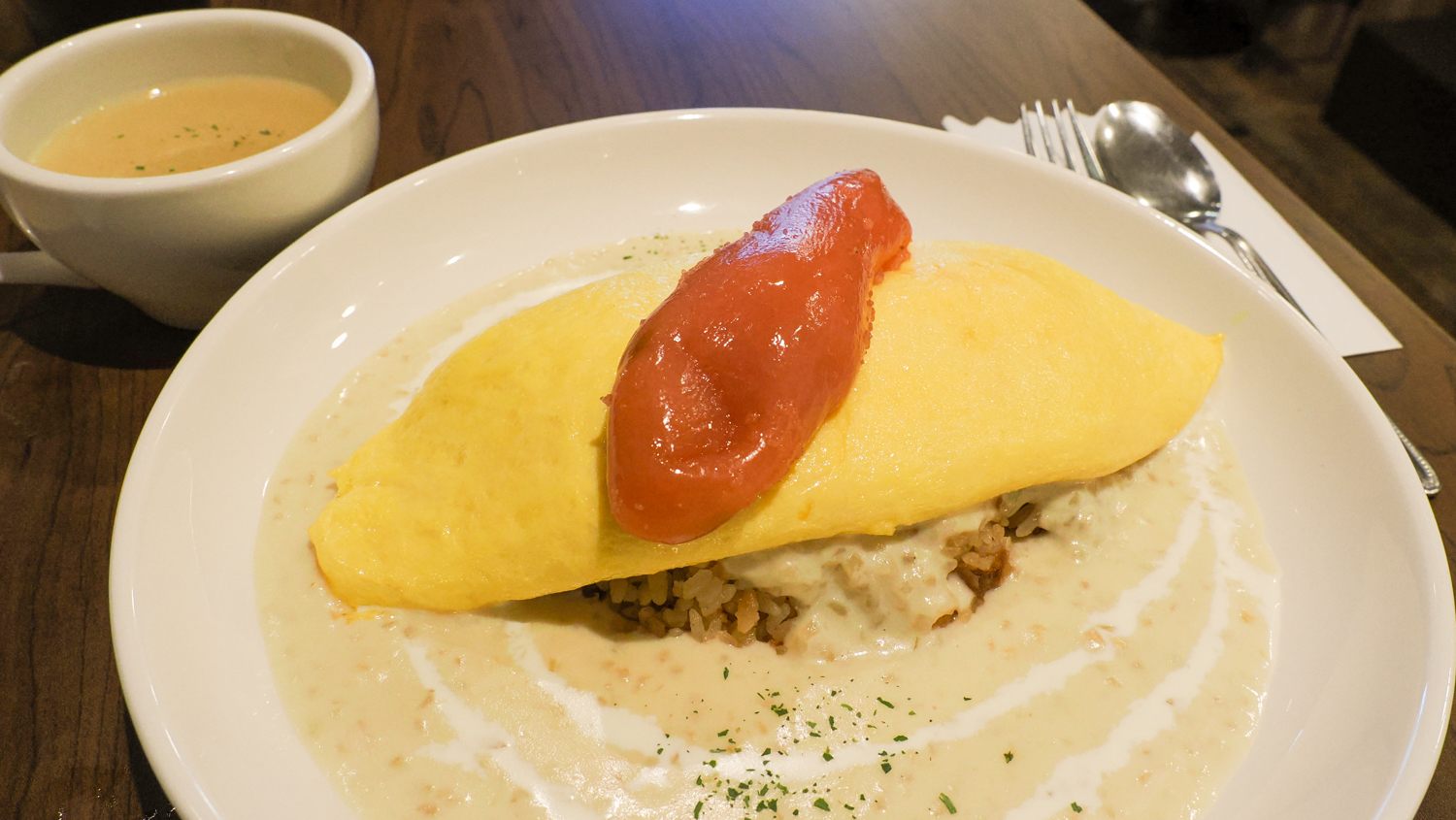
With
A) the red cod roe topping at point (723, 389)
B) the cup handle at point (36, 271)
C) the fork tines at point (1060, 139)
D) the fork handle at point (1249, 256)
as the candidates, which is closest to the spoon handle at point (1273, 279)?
the fork handle at point (1249, 256)

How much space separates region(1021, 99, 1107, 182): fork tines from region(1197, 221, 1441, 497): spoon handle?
35cm

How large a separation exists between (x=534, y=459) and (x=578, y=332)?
0.89 ft

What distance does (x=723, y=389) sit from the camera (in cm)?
147

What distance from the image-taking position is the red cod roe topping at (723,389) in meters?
1.43

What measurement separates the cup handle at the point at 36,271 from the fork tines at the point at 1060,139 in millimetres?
2444

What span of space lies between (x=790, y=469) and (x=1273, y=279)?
1.56 meters

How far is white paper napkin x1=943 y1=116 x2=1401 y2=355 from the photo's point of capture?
227 centimetres

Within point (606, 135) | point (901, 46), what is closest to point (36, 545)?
point (606, 135)

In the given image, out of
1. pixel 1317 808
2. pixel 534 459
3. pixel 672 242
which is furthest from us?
pixel 672 242

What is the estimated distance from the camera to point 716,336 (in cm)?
147

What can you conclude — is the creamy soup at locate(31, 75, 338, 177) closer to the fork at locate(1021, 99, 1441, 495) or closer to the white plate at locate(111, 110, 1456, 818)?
the white plate at locate(111, 110, 1456, 818)

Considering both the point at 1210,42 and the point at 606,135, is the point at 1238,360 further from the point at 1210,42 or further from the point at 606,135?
the point at 1210,42

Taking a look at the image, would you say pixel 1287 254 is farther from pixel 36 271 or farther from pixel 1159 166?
pixel 36 271

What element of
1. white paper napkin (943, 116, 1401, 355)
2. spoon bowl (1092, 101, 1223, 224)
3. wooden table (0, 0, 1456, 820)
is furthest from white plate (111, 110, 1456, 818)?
spoon bowl (1092, 101, 1223, 224)
